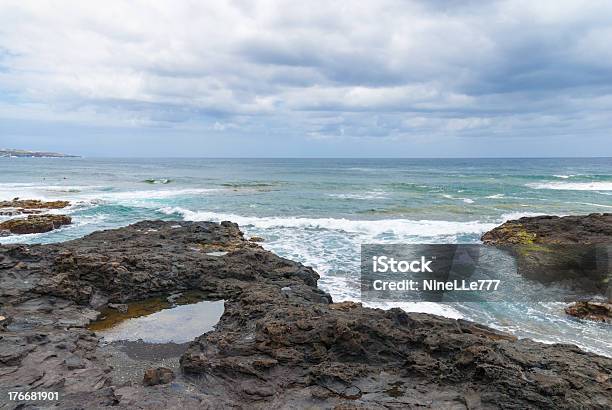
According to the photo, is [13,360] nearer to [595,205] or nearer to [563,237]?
[563,237]

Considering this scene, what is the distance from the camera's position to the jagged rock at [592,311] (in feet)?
37.3

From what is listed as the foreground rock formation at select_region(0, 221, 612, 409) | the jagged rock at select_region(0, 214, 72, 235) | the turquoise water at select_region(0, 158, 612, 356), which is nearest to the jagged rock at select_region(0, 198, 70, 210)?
the turquoise water at select_region(0, 158, 612, 356)

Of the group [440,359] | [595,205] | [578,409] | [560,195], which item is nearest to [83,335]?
[440,359]

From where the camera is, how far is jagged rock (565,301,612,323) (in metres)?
11.4

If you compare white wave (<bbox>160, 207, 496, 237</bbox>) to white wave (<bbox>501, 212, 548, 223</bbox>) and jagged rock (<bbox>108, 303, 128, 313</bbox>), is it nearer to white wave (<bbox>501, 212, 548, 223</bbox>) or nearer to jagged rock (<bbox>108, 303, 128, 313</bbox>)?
white wave (<bbox>501, 212, 548, 223</bbox>)

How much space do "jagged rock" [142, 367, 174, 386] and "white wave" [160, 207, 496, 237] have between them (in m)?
17.9

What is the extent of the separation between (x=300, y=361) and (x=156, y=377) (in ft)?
7.65

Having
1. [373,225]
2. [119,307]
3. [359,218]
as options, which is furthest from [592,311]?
[359,218]

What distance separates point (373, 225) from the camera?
2552 centimetres

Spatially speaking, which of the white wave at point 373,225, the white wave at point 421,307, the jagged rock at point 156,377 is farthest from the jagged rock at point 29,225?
the jagged rock at point 156,377

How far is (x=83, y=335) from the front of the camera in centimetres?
839

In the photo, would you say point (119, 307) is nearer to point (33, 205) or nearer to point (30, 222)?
point (30, 222)

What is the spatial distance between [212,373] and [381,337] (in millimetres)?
3018

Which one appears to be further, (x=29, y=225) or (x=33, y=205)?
(x=33, y=205)
